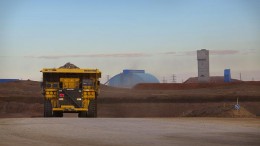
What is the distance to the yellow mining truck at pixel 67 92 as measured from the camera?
103 feet

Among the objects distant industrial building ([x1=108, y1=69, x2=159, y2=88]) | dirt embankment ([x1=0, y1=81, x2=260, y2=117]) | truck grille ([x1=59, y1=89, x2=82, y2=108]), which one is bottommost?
dirt embankment ([x1=0, y1=81, x2=260, y2=117])

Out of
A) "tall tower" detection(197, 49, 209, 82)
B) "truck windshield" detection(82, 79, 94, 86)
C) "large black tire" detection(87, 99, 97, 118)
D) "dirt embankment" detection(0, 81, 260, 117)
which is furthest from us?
"tall tower" detection(197, 49, 209, 82)

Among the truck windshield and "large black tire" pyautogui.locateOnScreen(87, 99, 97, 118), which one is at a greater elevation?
the truck windshield

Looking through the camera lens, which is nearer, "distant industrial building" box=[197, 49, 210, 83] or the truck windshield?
the truck windshield

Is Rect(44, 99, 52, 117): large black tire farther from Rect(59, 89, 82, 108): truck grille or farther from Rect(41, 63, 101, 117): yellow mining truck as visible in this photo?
Rect(59, 89, 82, 108): truck grille

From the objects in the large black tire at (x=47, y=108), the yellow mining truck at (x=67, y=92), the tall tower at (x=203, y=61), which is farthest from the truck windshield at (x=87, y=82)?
the tall tower at (x=203, y=61)

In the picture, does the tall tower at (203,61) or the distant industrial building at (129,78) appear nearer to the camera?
the tall tower at (203,61)

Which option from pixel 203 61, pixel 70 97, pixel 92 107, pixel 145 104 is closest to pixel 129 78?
pixel 203 61

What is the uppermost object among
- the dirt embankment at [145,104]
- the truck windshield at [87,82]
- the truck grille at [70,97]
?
the truck windshield at [87,82]

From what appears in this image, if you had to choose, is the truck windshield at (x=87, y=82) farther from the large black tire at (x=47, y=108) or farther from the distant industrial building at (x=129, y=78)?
the distant industrial building at (x=129, y=78)

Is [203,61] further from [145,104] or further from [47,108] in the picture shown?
[47,108]

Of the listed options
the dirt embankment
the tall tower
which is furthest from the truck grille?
the tall tower

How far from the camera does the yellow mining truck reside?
31.5 meters

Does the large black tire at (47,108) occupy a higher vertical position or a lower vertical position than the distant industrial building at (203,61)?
lower
